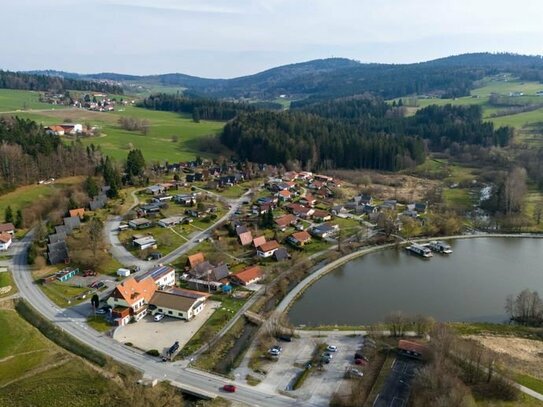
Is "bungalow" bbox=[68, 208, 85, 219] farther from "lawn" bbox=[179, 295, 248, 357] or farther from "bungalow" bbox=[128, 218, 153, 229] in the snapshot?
"lawn" bbox=[179, 295, 248, 357]

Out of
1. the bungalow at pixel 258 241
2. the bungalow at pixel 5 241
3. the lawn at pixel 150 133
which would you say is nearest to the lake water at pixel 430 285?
the bungalow at pixel 258 241

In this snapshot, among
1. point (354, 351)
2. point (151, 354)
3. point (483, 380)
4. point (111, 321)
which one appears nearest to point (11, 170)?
point (111, 321)

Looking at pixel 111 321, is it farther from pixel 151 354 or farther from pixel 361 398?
pixel 361 398

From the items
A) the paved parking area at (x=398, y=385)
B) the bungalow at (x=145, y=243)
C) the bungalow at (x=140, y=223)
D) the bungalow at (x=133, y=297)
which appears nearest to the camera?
the paved parking area at (x=398, y=385)

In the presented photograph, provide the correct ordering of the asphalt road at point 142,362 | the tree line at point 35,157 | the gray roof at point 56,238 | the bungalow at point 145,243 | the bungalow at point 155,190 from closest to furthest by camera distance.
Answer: the asphalt road at point 142,362, the gray roof at point 56,238, the bungalow at point 145,243, the tree line at point 35,157, the bungalow at point 155,190

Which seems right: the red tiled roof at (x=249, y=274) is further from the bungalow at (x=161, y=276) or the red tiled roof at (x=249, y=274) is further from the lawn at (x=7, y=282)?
the lawn at (x=7, y=282)
